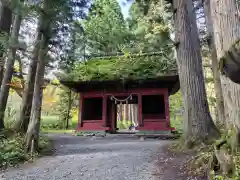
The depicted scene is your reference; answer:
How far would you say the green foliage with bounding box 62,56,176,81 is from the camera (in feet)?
33.7

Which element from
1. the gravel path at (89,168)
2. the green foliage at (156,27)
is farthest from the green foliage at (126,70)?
the gravel path at (89,168)

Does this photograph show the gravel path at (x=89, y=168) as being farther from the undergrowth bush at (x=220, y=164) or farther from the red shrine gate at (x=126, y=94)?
the red shrine gate at (x=126, y=94)

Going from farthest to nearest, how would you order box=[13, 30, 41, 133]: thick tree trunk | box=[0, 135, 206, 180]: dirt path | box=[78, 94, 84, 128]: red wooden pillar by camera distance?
box=[78, 94, 84, 128]: red wooden pillar
box=[13, 30, 41, 133]: thick tree trunk
box=[0, 135, 206, 180]: dirt path

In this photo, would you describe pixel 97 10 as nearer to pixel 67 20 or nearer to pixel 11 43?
pixel 67 20

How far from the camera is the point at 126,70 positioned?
35.3 ft

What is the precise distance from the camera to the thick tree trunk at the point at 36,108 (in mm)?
5703

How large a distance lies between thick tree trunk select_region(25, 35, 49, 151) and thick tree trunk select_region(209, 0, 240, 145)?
4515mm

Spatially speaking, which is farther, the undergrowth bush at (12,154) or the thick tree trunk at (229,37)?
the undergrowth bush at (12,154)

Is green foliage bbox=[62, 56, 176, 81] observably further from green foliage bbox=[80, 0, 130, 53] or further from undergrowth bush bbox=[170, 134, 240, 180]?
undergrowth bush bbox=[170, 134, 240, 180]

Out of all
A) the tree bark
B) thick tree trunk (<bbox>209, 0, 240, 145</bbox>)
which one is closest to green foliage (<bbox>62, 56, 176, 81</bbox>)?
the tree bark

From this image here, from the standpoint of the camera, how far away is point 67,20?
20.2 ft

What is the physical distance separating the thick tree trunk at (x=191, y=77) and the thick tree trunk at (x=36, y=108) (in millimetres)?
3868

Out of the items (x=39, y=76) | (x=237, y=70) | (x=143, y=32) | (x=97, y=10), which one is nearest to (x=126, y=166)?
(x=237, y=70)

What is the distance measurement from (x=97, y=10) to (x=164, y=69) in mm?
4100
